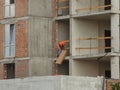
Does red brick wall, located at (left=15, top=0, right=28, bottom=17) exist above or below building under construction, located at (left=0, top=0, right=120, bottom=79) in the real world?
above

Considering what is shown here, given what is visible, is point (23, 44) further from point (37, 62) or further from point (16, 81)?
point (16, 81)

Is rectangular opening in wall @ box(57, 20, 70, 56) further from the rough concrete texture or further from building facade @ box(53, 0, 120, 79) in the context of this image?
the rough concrete texture

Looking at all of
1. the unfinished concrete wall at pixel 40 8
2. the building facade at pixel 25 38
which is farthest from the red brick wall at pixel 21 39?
the unfinished concrete wall at pixel 40 8

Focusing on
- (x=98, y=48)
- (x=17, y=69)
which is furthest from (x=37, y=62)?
(x=98, y=48)

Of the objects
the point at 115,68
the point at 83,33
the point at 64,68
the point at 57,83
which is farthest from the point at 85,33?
the point at 57,83

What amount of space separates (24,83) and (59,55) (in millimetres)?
7519

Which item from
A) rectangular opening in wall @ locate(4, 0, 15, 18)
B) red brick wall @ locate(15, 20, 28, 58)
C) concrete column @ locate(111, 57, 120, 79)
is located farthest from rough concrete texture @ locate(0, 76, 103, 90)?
rectangular opening in wall @ locate(4, 0, 15, 18)

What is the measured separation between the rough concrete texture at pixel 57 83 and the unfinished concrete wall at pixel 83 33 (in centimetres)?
682

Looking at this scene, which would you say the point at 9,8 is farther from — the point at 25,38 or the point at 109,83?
the point at 109,83

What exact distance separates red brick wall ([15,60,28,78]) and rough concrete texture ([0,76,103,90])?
521 centimetres

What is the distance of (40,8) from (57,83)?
33.7ft

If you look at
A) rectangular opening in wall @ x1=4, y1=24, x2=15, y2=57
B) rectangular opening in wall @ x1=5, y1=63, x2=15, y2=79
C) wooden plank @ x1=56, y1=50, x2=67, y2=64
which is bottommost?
rectangular opening in wall @ x1=5, y1=63, x2=15, y2=79

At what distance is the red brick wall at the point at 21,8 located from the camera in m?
40.6

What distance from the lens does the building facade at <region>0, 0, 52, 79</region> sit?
40.3 meters
